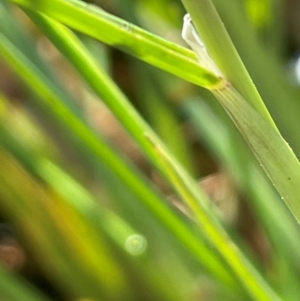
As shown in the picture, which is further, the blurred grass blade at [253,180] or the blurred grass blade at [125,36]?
the blurred grass blade at [253,180]

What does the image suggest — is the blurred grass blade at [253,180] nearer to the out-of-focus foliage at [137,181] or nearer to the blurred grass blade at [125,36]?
the out-of-focus foliage at [137,181]

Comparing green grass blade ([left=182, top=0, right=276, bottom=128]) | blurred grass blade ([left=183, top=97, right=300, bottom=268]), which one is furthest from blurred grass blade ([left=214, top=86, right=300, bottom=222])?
blurred grass blade ([left=183, top=97, right=300, bottom=268])

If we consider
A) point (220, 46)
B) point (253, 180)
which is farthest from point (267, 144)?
point (253, 180)

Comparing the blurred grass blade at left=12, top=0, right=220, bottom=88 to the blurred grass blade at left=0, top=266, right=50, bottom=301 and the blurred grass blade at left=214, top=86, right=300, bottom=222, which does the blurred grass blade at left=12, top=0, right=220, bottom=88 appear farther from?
the blurred grass blade at left=0, top=266, right=50, bottom=301

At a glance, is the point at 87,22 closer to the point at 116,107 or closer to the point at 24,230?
the point at 116,107

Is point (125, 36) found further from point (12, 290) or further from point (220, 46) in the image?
point (12, 290)

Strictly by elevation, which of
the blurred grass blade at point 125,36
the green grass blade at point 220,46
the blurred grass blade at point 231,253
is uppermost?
the blurred grass blade at point 125,36

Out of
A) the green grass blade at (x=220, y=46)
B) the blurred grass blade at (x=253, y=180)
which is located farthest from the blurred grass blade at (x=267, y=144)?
the blurred grass blade at (x=253, y=180)
